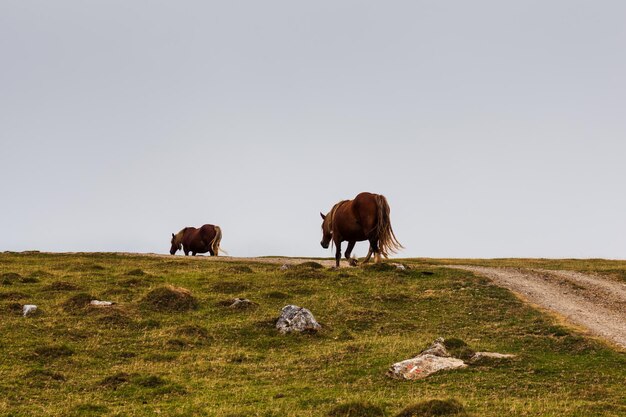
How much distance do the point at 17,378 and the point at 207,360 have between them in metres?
5.72

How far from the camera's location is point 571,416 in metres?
14.5

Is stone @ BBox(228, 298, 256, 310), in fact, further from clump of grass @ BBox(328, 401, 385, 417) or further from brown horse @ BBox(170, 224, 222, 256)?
brown horse @ BBox(170, 224, 222, 256)

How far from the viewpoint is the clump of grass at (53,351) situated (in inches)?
877

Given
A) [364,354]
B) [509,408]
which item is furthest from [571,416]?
[364,354]

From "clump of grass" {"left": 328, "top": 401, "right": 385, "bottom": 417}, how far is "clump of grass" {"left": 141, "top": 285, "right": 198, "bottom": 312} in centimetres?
1507

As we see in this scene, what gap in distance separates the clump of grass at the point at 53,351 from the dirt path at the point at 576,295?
17.8m

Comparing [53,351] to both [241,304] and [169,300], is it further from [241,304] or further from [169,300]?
[241,304]

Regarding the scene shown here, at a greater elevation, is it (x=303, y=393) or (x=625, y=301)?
(x=625, y=301)

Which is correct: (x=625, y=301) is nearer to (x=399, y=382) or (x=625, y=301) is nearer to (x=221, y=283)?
(x=399, y=382)

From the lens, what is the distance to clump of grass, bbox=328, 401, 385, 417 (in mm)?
15242

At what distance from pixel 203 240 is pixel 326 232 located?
23292 millimetres

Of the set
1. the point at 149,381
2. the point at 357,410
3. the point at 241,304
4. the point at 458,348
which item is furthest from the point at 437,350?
the point at 241,304

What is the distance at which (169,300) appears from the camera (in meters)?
29.9

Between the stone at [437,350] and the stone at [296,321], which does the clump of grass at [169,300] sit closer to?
the stone at [296,321]
